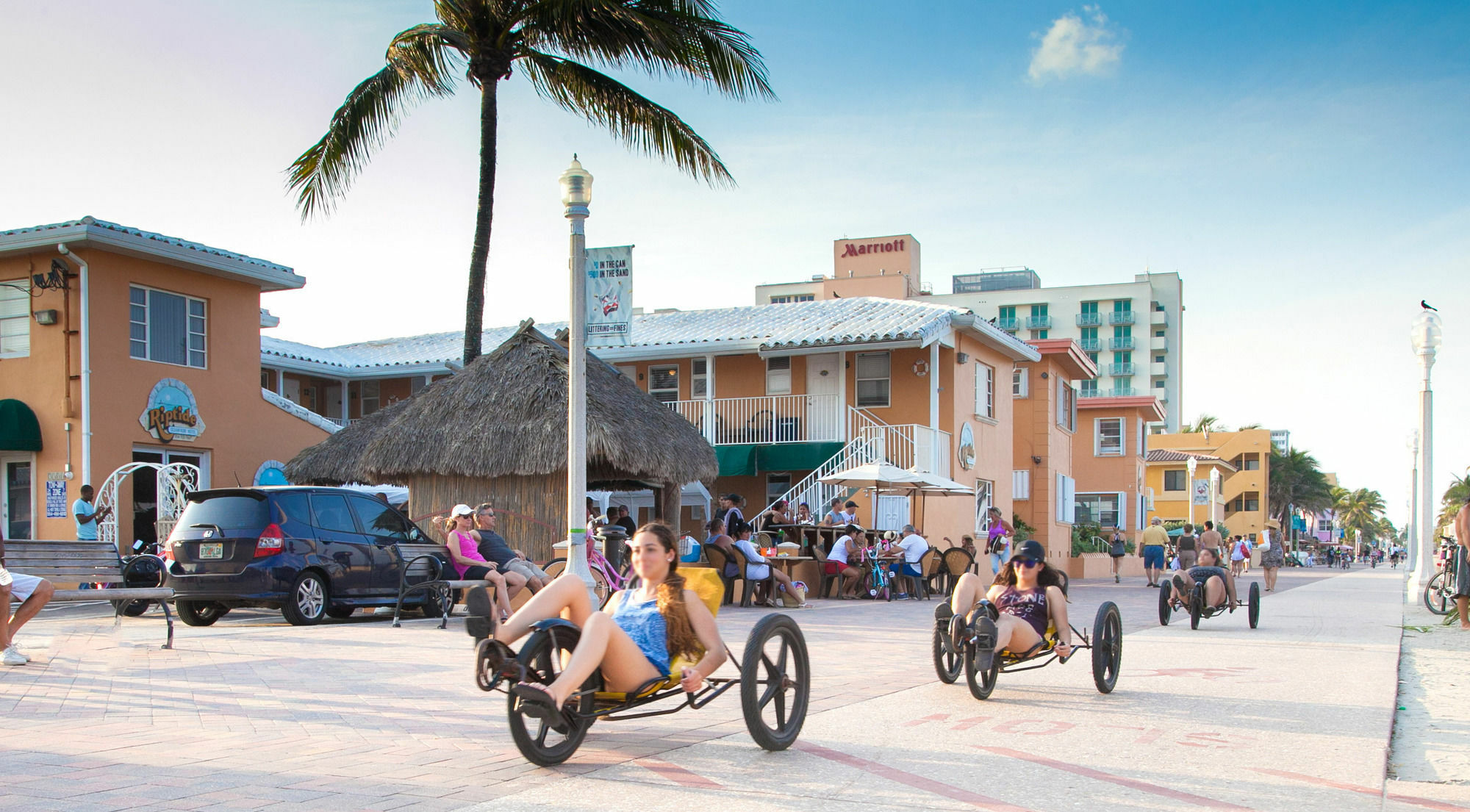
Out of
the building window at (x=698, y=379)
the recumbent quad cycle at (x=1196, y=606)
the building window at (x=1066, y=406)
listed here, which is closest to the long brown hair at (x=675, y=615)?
the recumbent quad cycle at (x=1196, y=606)

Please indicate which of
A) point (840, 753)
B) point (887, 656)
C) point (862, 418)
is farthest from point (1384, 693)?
point (862, 418)

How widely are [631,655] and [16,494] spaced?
18.3 metres

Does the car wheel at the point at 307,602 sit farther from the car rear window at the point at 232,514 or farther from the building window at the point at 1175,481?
the building window at the point at 1175,481

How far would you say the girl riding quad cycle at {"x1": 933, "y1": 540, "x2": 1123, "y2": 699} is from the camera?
24.6ft

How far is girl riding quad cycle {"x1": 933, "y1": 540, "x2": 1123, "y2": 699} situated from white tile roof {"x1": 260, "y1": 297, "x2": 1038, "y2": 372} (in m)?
16.4

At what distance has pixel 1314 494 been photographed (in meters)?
84.0

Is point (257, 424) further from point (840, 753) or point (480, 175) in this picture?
point (840, 753)

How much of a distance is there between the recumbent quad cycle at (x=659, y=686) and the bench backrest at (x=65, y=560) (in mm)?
7480

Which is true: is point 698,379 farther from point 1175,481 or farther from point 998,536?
point 1175,481

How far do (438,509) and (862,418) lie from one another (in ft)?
37.1

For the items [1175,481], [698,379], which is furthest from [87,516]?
[1175,481]

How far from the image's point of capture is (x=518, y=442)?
16594 mm

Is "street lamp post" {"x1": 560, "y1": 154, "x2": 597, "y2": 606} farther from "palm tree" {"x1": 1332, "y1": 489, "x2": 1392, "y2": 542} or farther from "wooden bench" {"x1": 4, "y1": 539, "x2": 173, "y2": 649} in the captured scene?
"palm tree" {"x1": 1332, "y1": 489, "x2": 1392, "y2": 542}

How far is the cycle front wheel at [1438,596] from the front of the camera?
1568 centimetres
